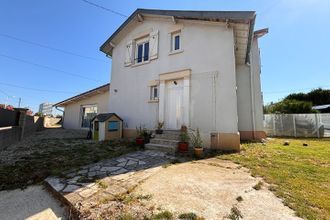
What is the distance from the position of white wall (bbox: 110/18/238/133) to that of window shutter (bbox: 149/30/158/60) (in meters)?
0.24

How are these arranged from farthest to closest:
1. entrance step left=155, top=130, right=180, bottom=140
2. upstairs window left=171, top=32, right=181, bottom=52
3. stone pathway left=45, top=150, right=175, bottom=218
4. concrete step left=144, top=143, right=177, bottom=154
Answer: upstairs window left=171, top=32, right=181, bottom=52 < entrance step left=155, top=130, right=180, bottom=140 < concrete step left=144, top=143, right=177, bottom=154 < stone pathway left=45, top=150, right=175, bottom=218

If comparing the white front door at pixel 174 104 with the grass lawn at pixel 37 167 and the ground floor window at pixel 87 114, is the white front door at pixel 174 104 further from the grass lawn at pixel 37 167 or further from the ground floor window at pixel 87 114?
the ground floor window at pixel 87 114

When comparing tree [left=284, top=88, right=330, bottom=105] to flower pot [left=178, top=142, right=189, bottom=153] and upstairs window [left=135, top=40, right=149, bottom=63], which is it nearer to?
upstairs window [left=135, top=40, right=149, bottom=63]

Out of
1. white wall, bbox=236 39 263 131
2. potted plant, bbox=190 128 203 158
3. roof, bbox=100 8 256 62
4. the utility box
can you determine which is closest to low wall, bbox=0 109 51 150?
the utility box

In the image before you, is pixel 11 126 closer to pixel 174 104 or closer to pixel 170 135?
pixel 170 135

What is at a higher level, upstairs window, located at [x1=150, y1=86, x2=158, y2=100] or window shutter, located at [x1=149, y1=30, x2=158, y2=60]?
window shutter, located at [x1=149, y1=30, x2=158, y2=60]

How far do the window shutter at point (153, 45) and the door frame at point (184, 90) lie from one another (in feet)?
4.52

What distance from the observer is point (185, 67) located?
816 centimetres

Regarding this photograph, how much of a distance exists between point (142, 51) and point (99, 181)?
27.8ft

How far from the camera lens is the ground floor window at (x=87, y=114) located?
14234mm

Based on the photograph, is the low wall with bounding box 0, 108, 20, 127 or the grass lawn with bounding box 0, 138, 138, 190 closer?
the grass lawn with bounding box 0, 138, 138, 190

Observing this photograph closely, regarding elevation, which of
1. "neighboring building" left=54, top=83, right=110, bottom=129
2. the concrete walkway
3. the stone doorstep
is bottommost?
the concrete walkway

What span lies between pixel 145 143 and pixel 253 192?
203 inches

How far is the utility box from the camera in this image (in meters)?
9.04
